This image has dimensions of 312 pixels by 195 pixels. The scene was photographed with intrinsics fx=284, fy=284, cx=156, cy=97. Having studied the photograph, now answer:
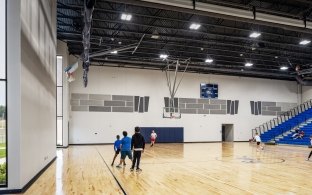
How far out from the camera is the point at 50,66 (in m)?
12.8

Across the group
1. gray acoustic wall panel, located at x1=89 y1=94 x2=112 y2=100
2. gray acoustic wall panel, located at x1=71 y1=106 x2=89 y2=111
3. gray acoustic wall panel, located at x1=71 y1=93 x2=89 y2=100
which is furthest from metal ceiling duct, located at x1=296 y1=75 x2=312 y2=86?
gray acoustic wall panel, located at x1=71 y1=106 x2=89 y2=111

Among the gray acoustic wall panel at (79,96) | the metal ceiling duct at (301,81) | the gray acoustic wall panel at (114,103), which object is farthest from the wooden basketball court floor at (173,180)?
the metal ceiling duct at (301,81)

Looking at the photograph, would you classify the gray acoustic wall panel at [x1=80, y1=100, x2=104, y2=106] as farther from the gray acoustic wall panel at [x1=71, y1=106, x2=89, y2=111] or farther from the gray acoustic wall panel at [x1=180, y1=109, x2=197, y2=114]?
the gray acoustic wall panel at [x1=180, y1=109, x2=197, y2=114]

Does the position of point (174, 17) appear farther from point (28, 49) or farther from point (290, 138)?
point (290, 138)

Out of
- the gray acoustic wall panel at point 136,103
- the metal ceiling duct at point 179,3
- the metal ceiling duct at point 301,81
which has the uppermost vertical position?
the metal ceiling duct at point 179,3

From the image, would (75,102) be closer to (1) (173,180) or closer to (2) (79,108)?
(2) (79,108)

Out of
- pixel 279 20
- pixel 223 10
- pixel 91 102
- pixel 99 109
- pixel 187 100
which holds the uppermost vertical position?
pixel 223 10

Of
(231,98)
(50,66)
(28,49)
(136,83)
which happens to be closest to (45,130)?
(50,66)

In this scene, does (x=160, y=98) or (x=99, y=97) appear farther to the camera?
(x=160, y=98)

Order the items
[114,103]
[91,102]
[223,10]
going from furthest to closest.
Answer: [114,103], [91,102], [223,10]

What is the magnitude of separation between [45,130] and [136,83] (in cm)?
1561

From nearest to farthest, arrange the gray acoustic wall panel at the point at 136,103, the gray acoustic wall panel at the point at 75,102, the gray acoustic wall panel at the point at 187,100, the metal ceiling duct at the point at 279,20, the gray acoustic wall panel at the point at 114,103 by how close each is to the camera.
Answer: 1. the metal ceiling duct at the point at 279,20
2. the gray acoustic wall panel at the point at 75,102
3. the gray acoustic wall panel at the point at 114,103
4. the gray acoustic wall panel at the point at 136,103
5. the gray acoustic wall panel at the point at 187,100

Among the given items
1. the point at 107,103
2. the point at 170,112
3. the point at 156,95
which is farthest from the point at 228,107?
the point at 107,103

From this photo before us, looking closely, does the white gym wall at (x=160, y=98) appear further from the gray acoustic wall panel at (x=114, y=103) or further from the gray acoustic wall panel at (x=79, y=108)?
the gray acoustic wall panel at (x=114, y=103)
